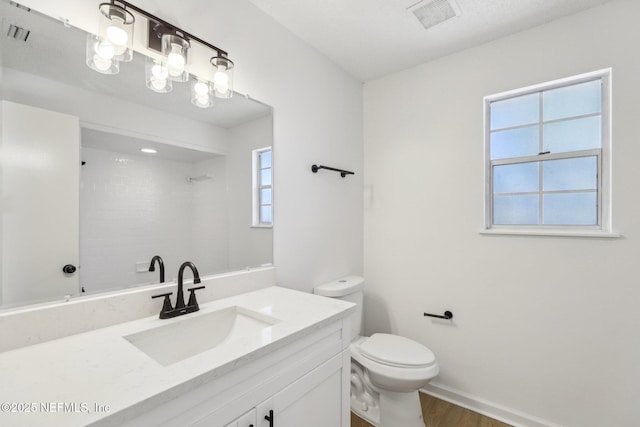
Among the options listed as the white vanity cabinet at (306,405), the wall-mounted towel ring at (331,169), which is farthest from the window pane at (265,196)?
the white vanity cabinet at (306,405)

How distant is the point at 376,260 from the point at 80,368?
1970 mm

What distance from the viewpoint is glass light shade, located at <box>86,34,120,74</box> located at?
38.5 inches

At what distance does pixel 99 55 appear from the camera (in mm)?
989

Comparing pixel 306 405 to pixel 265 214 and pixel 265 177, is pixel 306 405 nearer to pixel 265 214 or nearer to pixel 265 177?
pixel 265 214

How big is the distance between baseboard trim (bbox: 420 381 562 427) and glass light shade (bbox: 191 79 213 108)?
7.69 ft

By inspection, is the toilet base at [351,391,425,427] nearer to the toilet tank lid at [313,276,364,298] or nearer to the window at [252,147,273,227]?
the toilet tank lid at [313,276,364,298]

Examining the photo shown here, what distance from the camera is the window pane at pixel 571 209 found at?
161cm

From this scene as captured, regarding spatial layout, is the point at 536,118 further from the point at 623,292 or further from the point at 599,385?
the point at 599,385

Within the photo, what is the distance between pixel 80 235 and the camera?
984 millimetres

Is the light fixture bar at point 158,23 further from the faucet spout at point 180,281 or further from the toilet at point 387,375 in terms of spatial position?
the toilet at point 387,375

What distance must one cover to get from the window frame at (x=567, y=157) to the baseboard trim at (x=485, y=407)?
3.66 ft

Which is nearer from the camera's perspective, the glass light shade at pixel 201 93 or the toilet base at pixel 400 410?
the glass light shade at pixel 201 93

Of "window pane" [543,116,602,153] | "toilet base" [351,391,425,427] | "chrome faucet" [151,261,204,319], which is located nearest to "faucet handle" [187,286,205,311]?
"chrome faucet" [151,261,204,319]

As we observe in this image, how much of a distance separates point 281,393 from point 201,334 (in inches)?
16.2
